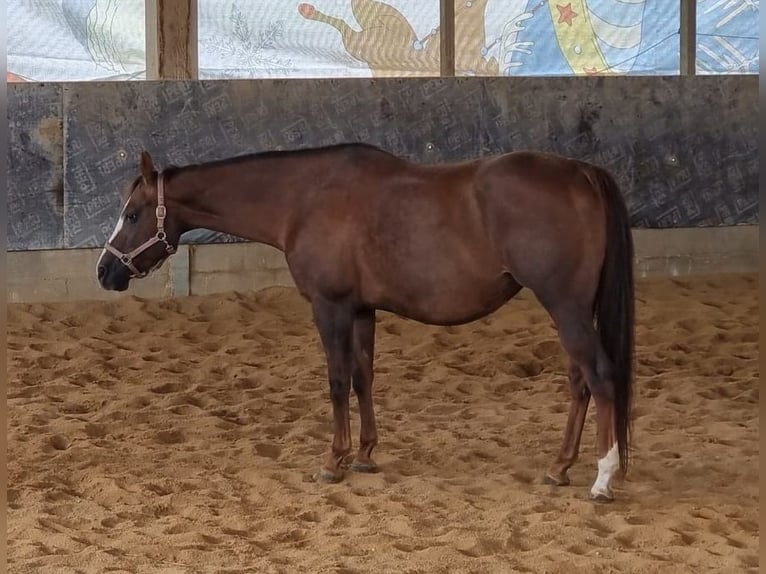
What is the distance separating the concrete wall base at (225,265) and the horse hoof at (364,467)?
311 cm

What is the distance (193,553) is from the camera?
2975 millimetres

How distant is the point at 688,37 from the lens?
7457 millimetres

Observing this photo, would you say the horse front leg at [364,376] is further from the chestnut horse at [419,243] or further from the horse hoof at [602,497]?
the horse hoof at [602,497]

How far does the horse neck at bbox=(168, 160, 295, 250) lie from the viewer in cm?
398

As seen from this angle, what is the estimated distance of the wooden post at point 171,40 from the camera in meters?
6.86

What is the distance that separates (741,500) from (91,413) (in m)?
2.93

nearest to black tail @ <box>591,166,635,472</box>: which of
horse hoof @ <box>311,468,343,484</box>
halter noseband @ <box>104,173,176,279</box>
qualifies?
horse hoof @ <box>311,468,343,484</box>

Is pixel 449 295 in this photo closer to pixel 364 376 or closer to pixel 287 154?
pixel 364 376

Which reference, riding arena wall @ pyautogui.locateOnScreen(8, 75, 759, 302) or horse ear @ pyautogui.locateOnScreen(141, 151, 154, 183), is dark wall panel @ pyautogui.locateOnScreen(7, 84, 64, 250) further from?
horse ear @ pyautogui.locateOnScreen(141, 151, 154, 183)

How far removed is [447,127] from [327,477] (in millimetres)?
3801

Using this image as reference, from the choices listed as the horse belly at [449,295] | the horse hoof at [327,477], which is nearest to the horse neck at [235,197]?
the horse belly at [449,295]

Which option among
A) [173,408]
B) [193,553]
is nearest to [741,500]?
[193,553]

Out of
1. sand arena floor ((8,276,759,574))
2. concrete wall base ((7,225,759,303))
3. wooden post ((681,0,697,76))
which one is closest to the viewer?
sand arena floor ((8,276,759,574))

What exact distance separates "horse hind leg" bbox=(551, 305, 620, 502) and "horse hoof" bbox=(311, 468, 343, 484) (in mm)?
942
